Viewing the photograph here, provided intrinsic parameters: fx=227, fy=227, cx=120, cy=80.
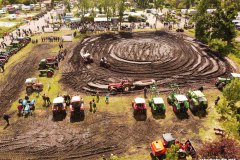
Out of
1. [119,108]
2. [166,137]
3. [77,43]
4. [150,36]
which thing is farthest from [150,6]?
[166,137]

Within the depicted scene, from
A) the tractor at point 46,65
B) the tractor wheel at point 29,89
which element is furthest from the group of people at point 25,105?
the tractor at point 46,65

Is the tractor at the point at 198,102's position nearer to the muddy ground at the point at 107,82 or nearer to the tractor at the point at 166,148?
the muddy ground at the point at 107,82

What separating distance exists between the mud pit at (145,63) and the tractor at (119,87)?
116 centimetres

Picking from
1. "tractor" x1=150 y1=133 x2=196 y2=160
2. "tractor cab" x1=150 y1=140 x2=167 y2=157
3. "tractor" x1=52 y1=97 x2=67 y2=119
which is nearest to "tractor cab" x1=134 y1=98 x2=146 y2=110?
"tractor" x1=150 y1=133 x2=196 y2=160

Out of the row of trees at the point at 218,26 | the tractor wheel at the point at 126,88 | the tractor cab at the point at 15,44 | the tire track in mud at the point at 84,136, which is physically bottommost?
the tire track in mud at the point at 84,136

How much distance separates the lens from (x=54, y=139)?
83.5 feet

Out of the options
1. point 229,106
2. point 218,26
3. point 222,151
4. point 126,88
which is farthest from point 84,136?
point 218,26

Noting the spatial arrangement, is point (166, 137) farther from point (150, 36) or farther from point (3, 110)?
point (150, 36)

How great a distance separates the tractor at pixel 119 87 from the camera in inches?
1364

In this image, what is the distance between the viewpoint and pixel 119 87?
3459 centimetres

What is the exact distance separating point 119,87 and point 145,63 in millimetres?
11600

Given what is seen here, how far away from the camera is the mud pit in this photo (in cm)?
3797

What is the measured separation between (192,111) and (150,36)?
34.7 m

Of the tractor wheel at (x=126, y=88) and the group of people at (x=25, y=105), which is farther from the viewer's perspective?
the tractor wheel at (x=126, y=88)
